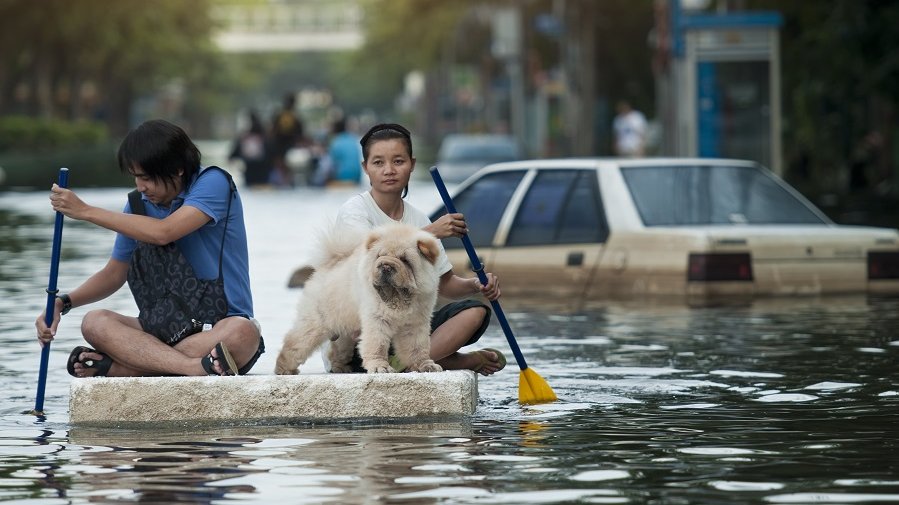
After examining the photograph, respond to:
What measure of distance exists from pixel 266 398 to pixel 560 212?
783 centimetres

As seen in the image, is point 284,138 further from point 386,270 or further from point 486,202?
point 386,270

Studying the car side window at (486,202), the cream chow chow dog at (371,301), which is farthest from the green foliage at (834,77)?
the cream chow chow dog at (371,301)

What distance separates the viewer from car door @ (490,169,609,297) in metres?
16.4

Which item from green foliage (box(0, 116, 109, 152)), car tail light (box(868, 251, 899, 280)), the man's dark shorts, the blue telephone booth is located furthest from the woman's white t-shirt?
green foliage (box(0, 116, 109, 152))

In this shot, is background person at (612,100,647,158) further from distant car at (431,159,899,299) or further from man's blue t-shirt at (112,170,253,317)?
man's blue t-shirt at (112,170,253,317)

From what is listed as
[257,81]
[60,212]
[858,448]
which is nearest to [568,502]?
[858,448]

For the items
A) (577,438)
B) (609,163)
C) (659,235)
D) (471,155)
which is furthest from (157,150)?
(471,155)

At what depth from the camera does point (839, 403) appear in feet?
32.3

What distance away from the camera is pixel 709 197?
16.6m

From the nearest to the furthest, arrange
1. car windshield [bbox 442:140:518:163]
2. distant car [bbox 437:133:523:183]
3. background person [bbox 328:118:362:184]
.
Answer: background person [bbox 328:118:362:184]
distant car [bbox 437:133:523:183]
car windshield [bbox 442:140:518:163]

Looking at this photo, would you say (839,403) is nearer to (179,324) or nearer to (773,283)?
→ (179,324)

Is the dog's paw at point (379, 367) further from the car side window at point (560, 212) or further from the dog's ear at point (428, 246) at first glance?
the car side window at point (560, 212)

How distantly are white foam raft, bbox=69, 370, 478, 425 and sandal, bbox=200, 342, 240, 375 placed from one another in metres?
0.08

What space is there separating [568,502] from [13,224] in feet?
78.2
